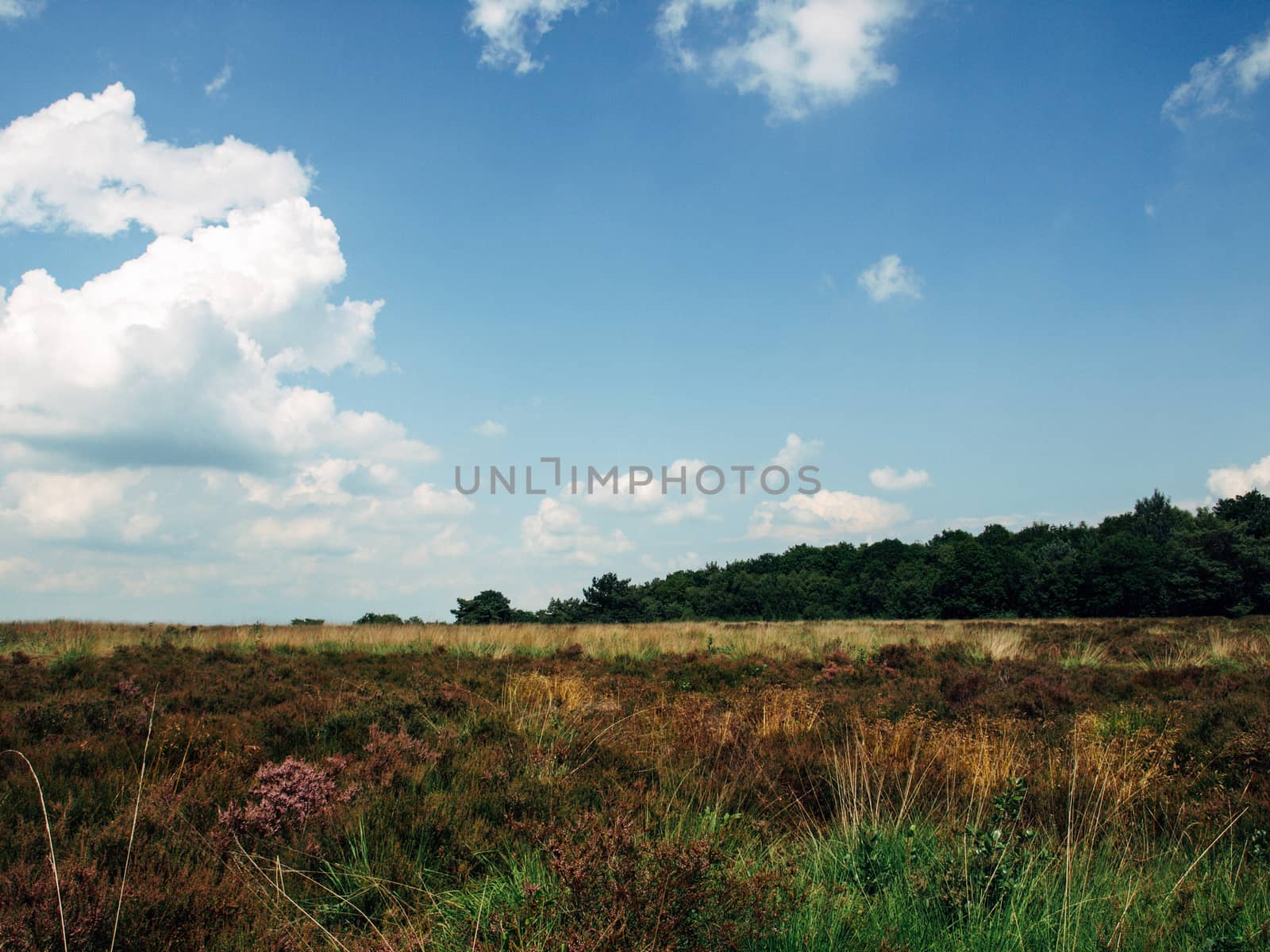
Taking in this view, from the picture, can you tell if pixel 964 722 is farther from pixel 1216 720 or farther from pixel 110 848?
pixel 110 848

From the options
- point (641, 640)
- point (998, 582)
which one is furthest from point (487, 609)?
point (998, 582)

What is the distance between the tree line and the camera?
54.1 m

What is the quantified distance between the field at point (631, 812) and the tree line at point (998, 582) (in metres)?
39.9

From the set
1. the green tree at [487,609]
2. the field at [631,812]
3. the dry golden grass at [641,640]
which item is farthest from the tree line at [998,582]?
the field at [631,812]

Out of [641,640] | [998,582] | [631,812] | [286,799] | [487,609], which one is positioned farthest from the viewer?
[998,582]

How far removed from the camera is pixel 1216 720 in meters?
7.34

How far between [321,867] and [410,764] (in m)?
1.49

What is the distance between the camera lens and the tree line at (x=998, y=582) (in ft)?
178

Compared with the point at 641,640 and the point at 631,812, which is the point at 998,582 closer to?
the point at 641,640

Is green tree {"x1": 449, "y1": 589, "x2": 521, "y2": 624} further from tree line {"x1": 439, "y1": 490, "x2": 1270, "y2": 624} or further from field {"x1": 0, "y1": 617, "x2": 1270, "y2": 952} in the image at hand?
field {"x1": 0, "y1": 617, "x2": 1270, "y2": 952}

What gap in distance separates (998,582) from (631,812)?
7214 cm

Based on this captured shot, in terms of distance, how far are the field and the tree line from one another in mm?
39862

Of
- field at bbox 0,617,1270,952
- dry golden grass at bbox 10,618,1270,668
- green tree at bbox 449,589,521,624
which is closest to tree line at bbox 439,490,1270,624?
green tree at bbox 449,589,521,624

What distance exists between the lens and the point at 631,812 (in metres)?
4.35
